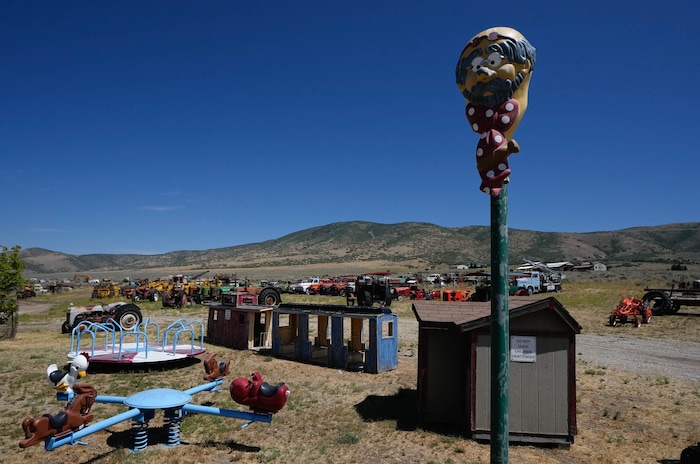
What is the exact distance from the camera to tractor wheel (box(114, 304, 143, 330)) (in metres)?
21.2

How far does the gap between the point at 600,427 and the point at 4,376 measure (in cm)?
1457

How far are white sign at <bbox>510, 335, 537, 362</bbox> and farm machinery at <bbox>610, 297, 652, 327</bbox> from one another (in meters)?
17.1

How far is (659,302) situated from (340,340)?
20.2 metres

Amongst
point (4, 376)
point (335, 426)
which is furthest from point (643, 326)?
point (4, 376)

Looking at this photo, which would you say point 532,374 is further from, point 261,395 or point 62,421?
point 62,421

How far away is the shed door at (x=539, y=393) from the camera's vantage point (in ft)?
27.6

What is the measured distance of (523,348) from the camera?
858 centimetres

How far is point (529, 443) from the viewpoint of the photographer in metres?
8.44

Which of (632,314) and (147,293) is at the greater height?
(632,314)

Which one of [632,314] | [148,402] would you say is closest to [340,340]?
[148,402]

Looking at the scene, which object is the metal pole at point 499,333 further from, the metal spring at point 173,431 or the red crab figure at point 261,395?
the metal spring at point 173,431

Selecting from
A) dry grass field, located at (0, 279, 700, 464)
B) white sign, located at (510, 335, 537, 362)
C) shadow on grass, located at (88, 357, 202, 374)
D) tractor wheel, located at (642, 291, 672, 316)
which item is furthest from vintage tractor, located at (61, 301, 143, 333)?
tractor wheel, located at (642, 291, 672, 316)

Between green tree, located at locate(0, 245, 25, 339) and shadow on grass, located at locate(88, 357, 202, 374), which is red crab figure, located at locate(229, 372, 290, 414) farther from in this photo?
green tree, located at locate(0, 245, 25, 339)

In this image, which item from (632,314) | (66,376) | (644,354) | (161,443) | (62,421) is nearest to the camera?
(62,421)
